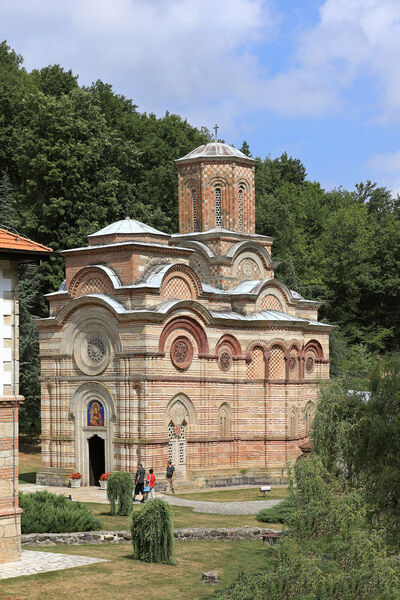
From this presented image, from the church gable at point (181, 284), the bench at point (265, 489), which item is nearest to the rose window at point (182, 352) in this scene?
the church gable at point (181, 284)

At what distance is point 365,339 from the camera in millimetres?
52438

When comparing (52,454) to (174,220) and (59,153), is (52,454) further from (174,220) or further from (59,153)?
(174,220)

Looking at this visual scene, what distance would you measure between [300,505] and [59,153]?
1168 inches

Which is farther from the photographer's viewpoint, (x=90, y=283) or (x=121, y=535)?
(x=90, y=283)

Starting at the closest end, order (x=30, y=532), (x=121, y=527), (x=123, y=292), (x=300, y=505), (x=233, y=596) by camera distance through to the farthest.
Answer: (x=233, y=596)
(x=300, y=505)
(x=30, y=532)
(x=121, y=527)
(x=123, y=292)

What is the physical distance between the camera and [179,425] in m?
30.3

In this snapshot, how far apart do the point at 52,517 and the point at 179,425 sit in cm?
1006

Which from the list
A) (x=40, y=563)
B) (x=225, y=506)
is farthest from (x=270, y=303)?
(x=40, y=563)

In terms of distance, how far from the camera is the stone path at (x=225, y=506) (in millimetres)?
25719

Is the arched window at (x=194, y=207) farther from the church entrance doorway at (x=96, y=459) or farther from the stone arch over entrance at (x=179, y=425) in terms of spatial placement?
the church entrance doorway at (x=96, y=459)

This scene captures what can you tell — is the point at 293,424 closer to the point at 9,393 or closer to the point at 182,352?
the point at 182,352

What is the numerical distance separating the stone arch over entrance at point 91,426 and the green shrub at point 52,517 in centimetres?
803

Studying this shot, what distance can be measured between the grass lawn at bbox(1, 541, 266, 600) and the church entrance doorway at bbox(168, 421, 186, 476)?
9537 millimetres

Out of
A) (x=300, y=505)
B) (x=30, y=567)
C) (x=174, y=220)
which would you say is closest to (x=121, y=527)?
(x=30, y=567)
